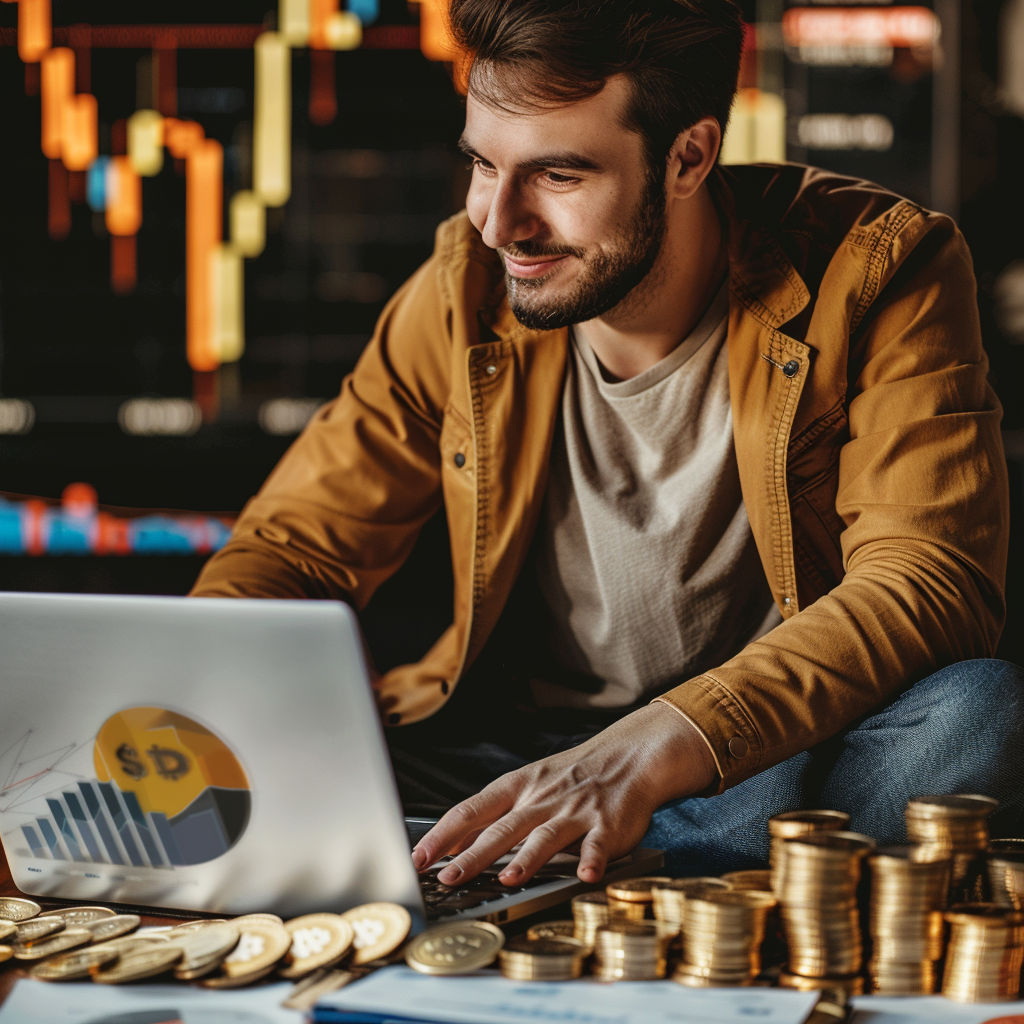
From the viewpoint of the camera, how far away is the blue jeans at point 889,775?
100cm

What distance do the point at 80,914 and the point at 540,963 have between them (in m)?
0.33

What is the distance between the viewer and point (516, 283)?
52.6 inches

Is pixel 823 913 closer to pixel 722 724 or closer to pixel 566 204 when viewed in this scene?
pixel 722 724

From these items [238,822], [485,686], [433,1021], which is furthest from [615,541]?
[433,1021]

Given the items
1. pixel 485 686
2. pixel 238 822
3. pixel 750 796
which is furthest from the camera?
pixel 485 686

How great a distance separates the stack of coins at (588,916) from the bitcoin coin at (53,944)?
0.29 metres

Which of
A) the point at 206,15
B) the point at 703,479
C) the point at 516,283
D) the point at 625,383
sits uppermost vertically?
the point at 206,15

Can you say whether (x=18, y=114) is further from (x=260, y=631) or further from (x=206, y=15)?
(x=260, y=631)

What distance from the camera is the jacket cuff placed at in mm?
974

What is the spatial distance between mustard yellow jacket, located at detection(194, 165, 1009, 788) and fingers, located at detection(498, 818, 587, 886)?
0.17m

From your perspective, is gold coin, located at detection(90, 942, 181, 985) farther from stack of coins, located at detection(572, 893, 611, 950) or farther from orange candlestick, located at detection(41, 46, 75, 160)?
orange candlestick, located at detection(41, 46, 75, 160)

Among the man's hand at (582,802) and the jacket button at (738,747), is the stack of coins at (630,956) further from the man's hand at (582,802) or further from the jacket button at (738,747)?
the jacket button at (738,747)

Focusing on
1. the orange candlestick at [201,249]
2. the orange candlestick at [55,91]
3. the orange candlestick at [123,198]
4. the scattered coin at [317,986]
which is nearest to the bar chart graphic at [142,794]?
the scattered coin at [317,986]

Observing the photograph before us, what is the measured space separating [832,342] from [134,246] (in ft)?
Result: 7.86
